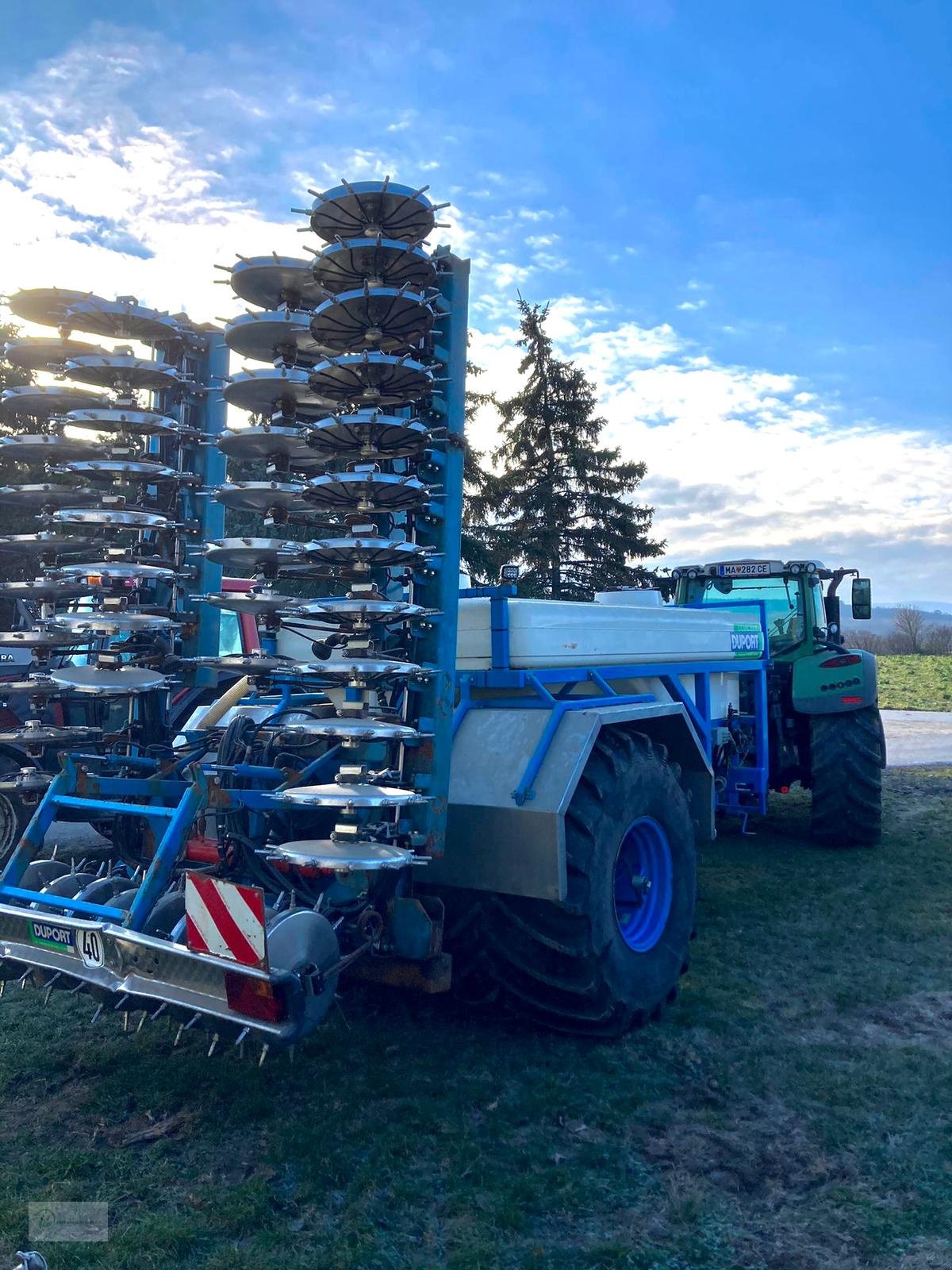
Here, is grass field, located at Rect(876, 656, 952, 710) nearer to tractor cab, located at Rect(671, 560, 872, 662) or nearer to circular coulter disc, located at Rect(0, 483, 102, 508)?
tractor cab, located at Rect(671, 560, 872, 662)

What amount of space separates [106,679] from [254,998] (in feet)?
5.34

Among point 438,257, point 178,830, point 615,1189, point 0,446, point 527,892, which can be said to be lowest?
point 615,1189

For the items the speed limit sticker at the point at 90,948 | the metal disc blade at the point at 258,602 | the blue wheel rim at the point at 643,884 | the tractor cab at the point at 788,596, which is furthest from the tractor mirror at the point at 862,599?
the speed limit sticker at the point at 90,948

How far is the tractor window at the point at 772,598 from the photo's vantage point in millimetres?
8914

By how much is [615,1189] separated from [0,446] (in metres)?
4.06

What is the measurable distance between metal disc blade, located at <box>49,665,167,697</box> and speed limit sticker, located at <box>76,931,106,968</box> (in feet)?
3.35

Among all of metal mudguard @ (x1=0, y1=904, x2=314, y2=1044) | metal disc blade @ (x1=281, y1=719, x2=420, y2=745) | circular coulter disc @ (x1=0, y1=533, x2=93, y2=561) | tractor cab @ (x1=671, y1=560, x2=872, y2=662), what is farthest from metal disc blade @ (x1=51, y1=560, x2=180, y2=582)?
tractor cab @ (x1=671, y1=560, x2=872, y2=662)

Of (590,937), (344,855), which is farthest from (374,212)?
(590,937)

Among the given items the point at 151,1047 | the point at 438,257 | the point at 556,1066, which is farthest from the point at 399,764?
the point at 438,257

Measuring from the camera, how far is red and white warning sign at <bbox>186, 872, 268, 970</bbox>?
9.01 ft

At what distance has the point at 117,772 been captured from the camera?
4152 millimetres

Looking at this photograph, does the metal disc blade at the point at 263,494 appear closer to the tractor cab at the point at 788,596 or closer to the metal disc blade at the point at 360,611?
the metal disc blade at the point at 360,611

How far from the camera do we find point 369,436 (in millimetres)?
3607

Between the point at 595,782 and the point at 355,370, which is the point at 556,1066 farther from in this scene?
the point at 355,370
